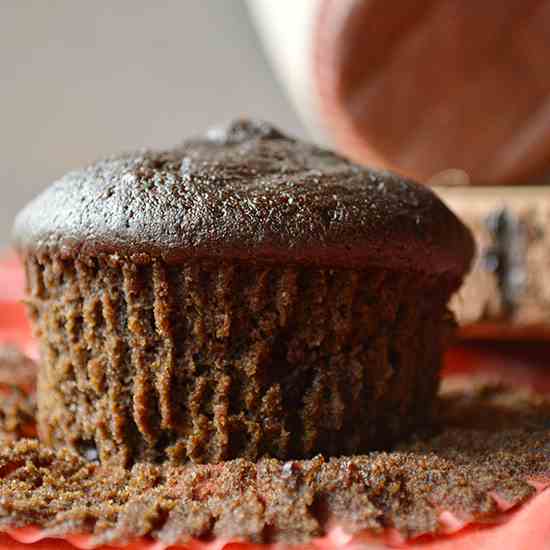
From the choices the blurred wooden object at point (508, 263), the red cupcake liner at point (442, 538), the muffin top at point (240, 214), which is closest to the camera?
the red cupcake liner at point (442, 538)

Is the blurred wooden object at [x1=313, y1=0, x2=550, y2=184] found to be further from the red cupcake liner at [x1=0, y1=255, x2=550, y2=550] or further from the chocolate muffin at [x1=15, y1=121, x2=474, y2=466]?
the red cupcake liner at [x1=0, y1=255, x2=550, y2=550]

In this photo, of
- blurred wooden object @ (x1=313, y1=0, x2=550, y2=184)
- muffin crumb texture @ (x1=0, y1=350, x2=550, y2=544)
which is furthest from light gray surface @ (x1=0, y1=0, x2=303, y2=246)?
muffin crumb texture @ (x1=0, y1=350, x2=550, y2=544)

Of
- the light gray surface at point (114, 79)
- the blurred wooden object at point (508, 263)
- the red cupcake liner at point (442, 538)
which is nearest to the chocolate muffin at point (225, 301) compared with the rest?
the red cupcake liner at point (442, 538)

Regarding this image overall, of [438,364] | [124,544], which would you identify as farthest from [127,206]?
[438,364]

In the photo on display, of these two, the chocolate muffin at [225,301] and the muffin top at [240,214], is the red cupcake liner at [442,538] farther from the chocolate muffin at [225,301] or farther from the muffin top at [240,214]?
the muffin top at [240,214]

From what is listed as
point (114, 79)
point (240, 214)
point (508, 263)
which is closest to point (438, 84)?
point (508, 263)

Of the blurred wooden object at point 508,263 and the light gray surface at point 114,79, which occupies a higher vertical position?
the light gray surface at point 114,79
